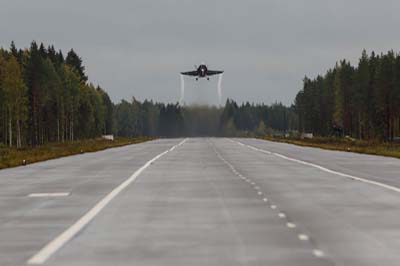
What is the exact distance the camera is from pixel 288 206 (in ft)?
55.7

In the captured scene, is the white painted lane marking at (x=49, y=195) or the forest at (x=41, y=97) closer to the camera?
Answer: the white painted lane marking at (x=49, y=195)

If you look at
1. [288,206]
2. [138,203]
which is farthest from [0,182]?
[288,206]


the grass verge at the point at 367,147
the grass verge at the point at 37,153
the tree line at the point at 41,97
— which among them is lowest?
the grass verge at the point at 367,147

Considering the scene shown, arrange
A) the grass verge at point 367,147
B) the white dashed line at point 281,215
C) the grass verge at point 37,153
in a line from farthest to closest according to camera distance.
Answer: the grass verge at point 367,147 < the grass verge at point 37,153 < the white dashed line at point 281,215

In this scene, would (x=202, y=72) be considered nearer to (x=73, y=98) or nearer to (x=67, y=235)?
(x=73, y=98)

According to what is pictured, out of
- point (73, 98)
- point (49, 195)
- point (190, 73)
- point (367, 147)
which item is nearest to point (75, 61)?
point (73, 98)

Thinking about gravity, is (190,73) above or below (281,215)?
above

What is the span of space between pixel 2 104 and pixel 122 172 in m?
94.6

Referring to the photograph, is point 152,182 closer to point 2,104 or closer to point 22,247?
point 22,247

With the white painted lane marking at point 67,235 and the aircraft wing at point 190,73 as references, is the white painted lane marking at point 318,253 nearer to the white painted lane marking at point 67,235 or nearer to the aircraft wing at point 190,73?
the white painted lane marking at point 67,235

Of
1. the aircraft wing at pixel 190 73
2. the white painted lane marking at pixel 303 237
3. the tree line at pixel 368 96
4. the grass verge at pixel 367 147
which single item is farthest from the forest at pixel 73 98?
the white painted lane marking at pixel 303 237

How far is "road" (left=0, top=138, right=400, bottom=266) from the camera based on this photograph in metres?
10.2

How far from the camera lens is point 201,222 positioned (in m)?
14.1

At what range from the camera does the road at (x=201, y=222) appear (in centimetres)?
1020
